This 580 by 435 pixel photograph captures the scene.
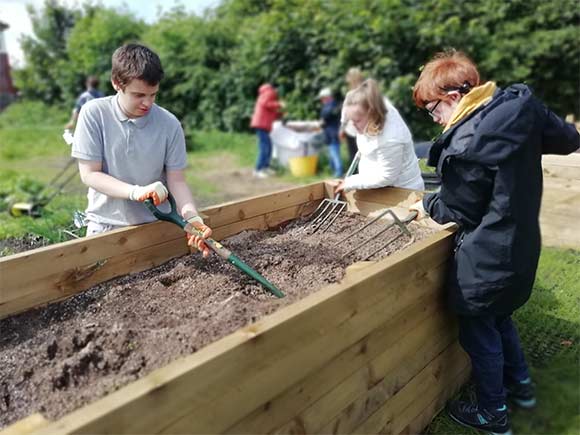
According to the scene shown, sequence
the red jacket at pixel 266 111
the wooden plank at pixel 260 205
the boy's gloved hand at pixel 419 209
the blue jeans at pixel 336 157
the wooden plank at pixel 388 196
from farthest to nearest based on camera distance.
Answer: the red jacket at pixel 266 111
the blue jeans at pixel 336 157
the wooden plank at pixel 388 196
the wooden plank at pixel 260 205
the boy's gloved hand at pixel 419 209

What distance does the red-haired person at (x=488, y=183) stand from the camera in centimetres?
206

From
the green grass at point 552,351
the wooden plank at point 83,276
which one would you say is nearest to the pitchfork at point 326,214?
the wooden plank at point 83,276

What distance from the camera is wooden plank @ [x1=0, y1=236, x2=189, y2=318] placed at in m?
2.23

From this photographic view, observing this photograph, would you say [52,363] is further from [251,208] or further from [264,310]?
→ [251,208]

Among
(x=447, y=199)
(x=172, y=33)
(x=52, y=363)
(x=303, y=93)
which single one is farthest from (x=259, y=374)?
(x=172, y=33)

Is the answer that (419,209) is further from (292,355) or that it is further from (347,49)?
(347,49)

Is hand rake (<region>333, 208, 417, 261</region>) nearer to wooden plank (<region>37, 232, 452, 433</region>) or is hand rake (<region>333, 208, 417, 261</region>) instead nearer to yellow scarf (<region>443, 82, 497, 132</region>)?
wooden plank (<region>37, 232, 452, 433</region>)

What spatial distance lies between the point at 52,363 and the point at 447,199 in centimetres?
173

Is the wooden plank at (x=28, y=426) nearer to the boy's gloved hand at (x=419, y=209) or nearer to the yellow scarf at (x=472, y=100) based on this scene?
the yellow scarf at (x=472, y=100)

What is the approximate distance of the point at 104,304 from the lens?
7.51ft

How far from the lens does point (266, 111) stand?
383 inches

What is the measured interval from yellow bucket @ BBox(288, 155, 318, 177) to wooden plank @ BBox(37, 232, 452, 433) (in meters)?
7.19

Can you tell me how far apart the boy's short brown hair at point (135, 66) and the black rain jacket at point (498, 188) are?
50.1 inches

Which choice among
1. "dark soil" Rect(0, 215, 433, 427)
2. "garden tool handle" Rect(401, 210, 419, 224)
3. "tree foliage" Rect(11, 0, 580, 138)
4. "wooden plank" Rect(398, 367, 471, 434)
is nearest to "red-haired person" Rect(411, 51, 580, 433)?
"wooden plank" Rect(398, 367, 471, 434)
